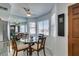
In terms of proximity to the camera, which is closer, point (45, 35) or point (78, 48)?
point (78, 48)

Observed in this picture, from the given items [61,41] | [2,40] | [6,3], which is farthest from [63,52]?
[6,3]

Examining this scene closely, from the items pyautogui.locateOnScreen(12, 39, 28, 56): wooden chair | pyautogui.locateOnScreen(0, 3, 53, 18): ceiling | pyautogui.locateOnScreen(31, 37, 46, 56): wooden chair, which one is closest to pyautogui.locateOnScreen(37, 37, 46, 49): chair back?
pyautogui.locateOnScreen(31, 37, 46, 56): wooden chair

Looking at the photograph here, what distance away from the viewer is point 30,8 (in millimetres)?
2732

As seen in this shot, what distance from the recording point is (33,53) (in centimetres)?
273

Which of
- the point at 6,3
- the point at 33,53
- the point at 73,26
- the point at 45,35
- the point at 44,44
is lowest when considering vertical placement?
the point at 33,53

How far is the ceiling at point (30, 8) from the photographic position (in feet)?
8.79

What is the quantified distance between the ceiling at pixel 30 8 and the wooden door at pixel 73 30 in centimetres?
42

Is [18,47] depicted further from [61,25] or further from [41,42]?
[61,25]

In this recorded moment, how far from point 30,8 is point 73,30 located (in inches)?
36.1

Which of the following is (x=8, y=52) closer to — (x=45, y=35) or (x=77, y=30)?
(x=45, y=35)

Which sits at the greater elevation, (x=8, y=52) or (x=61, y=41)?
(x=61, y=41)

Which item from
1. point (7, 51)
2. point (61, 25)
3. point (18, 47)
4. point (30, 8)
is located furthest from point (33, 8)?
point (7, 51)

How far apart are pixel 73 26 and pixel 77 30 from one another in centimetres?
11

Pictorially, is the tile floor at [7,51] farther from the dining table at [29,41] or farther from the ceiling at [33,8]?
the ceiling at [33,8]
